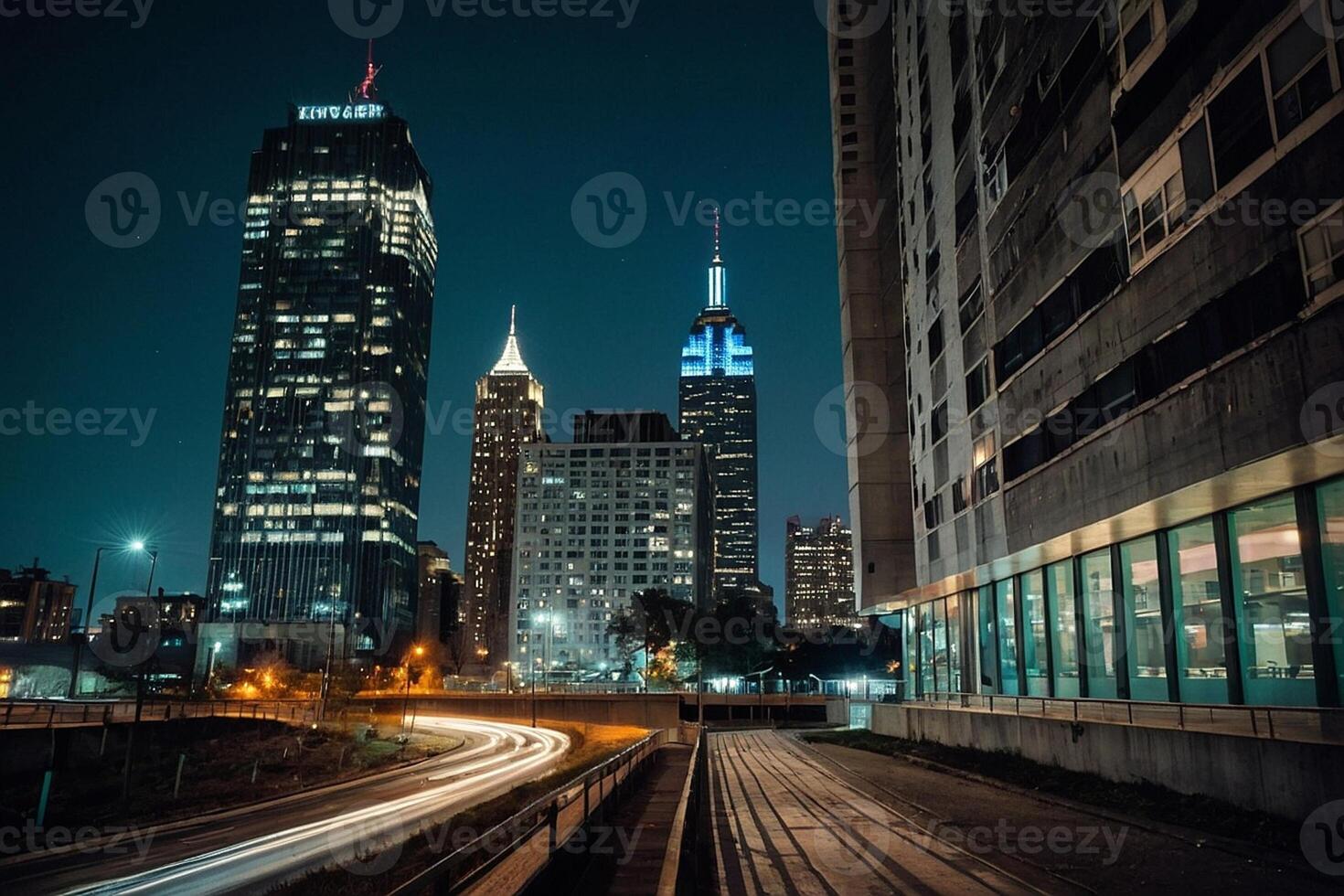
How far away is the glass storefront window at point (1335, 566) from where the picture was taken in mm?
19266

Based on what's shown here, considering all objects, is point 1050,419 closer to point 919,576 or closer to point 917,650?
point 919,576

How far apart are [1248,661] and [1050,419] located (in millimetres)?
10068

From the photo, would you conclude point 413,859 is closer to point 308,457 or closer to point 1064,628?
A: point 1064,628

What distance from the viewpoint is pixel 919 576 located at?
161 ft

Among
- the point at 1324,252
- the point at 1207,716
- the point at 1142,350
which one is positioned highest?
the point at 1142,350

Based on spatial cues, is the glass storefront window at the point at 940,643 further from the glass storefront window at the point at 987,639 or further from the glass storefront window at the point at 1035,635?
the glass storefront window at the point at 1035,635

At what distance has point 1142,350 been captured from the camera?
2398 cm

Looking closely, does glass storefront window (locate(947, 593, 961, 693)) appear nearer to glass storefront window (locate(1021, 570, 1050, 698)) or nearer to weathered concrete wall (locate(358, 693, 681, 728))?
glass storefront window (locate(1021, 570, 1050, 698))

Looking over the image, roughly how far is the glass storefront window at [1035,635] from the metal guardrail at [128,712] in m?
46.2

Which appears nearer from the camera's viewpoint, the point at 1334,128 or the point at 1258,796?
the point at 1258,796

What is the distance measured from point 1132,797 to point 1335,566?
21.6 ft

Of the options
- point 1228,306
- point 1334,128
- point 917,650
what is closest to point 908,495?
point 917,650

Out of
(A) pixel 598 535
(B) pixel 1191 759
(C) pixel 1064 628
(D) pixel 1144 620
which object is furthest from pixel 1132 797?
(A) pixel 598 535

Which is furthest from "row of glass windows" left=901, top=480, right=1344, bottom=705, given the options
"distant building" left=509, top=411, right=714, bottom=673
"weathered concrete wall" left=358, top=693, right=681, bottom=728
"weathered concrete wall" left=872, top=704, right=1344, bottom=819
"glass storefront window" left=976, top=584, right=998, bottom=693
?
"distant building" left=509, top=411, right=714, bottom=673
